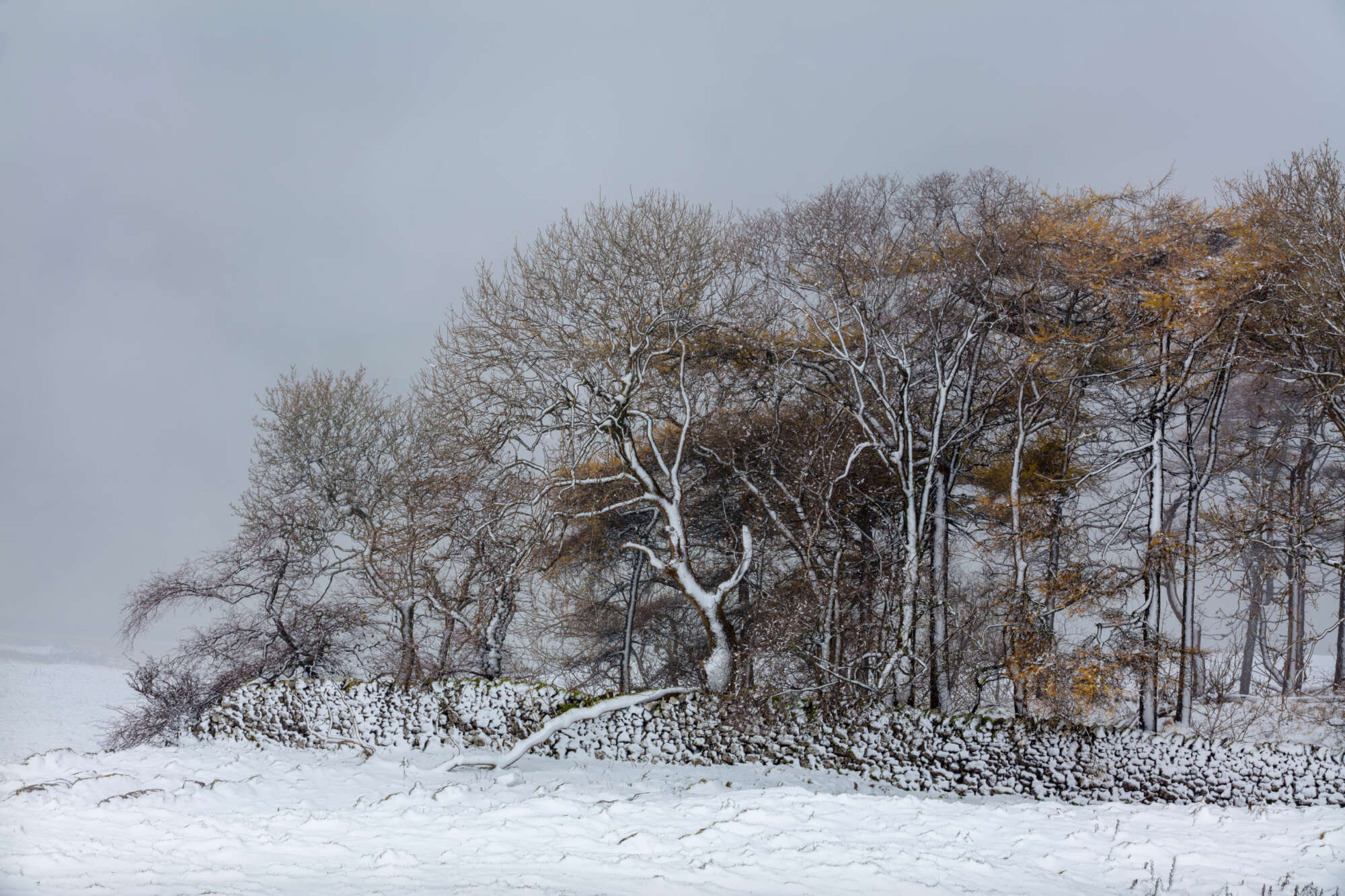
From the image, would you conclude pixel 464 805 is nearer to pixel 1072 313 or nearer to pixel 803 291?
pixel 803 291

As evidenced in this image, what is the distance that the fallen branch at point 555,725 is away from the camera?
10430 mm

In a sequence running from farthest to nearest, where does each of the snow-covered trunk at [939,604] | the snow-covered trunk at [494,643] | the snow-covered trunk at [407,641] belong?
the snow-covered trunk at [494,643] → the snow-covered trunk at [407,641] → the snow-covered trunk at [939,604]

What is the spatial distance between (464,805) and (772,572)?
34.3 feet

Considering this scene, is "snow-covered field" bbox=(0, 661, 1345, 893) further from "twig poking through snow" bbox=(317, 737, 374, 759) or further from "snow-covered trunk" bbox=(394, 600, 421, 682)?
"snow-covered trunk" bbox=(394, 600, 421, 682)

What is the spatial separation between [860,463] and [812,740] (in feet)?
25.7

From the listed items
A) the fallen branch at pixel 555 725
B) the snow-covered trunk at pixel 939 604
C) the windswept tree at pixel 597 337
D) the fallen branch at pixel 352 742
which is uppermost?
the windswept tree at pixel 597 337

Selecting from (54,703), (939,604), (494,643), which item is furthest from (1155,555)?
(54,703)

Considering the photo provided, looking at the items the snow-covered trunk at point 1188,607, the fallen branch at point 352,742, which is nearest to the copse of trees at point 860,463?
the snow-covered trunk at point 1188,607

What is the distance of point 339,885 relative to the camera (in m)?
5.68

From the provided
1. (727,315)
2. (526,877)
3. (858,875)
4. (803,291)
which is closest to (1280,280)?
(803,291)

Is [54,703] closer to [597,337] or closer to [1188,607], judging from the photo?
[597,337]

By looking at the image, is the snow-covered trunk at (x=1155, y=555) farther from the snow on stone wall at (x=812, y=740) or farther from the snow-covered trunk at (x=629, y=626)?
the snow-covered trunk at (x=629, y=626)

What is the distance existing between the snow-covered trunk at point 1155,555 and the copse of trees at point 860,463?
6 centimetres

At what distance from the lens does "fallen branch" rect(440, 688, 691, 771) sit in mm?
10430
